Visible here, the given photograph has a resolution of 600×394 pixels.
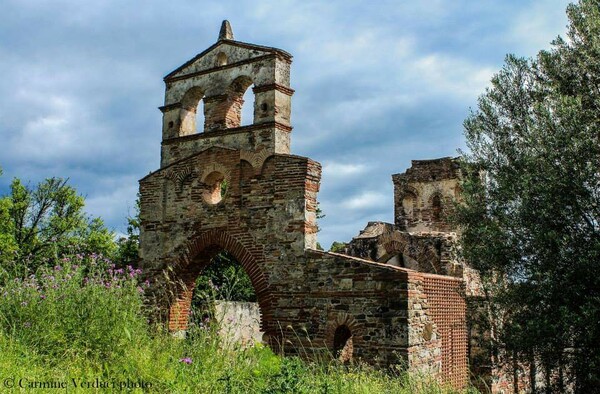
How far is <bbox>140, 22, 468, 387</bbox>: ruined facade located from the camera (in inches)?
434

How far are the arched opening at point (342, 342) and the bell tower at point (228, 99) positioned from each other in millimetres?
3972

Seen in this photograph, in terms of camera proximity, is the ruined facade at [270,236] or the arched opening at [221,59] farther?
the arched opening at [221,59]

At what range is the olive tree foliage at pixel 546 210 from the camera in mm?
9289

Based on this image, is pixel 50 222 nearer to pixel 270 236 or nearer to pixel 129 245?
pixel 129 245

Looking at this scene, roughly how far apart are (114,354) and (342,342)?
5.45 metres

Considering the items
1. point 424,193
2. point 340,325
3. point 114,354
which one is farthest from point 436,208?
point 114,354

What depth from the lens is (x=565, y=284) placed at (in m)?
9.28

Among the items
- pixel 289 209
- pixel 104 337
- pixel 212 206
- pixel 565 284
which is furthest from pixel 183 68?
pixel 565 284

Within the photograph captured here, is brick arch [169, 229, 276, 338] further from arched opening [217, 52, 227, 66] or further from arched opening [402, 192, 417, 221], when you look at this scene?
arched opening [402, 192, 417, 221]

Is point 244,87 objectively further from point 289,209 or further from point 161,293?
point 161,293

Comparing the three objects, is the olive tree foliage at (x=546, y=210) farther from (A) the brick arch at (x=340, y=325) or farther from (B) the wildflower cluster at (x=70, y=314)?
(B) the wildflower cluster at (x=70, y=314)

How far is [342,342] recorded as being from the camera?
11.8 meters

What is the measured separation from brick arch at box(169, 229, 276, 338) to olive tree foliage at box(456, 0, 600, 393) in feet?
13.6

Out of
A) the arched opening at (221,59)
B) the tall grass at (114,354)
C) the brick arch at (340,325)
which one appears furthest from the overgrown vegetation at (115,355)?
the arched opening at (221,59)
